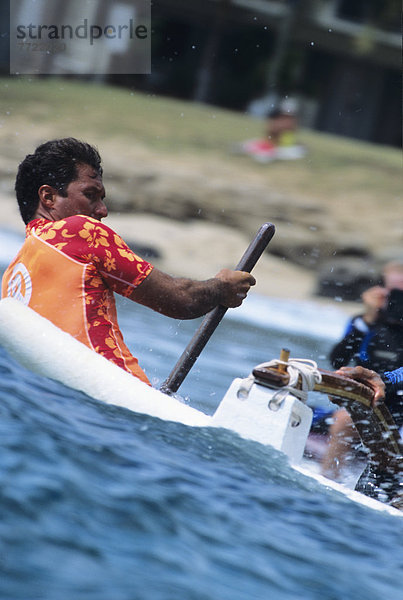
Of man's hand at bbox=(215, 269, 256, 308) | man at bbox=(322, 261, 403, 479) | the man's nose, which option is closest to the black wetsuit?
man at bbox=(322, 261, 403, 479)

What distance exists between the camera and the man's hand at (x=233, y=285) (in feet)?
11.0

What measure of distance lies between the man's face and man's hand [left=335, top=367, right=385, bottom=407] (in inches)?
43.3

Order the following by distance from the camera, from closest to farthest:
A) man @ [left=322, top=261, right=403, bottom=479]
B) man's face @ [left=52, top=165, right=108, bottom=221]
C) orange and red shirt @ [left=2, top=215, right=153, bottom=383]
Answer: orange and red shirt @ [left=2, top=215, right=153, bottom=383]
man's face @ [left=52, top=165, right=108, bottom=221]
man @ [left=322, top=261, right=403, bottom=479]

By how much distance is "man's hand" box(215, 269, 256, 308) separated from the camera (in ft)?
11.0

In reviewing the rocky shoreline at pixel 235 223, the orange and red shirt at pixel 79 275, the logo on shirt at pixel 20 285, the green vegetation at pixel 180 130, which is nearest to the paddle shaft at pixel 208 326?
the orange and red shirt at pixel 79 275

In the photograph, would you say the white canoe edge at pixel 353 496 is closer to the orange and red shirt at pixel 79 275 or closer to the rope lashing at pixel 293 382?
the rope lashing at pixel 293 382

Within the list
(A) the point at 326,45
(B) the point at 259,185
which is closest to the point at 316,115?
(A) the point at 326,45

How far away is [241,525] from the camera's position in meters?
2.31

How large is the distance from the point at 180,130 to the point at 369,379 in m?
20.6

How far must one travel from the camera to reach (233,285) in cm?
336

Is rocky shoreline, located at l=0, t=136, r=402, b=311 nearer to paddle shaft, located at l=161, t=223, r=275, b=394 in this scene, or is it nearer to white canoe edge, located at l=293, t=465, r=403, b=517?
paddle shaft, located at l=161, t=223, r=275, b=394

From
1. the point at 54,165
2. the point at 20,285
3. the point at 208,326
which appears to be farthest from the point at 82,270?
the point at 208,326

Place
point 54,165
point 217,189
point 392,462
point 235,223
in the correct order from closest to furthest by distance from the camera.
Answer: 1. point 54,165
2. point 392,462
3. point 235,223
4. point 217,189

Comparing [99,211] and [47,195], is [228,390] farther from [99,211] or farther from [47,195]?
[47,195]
